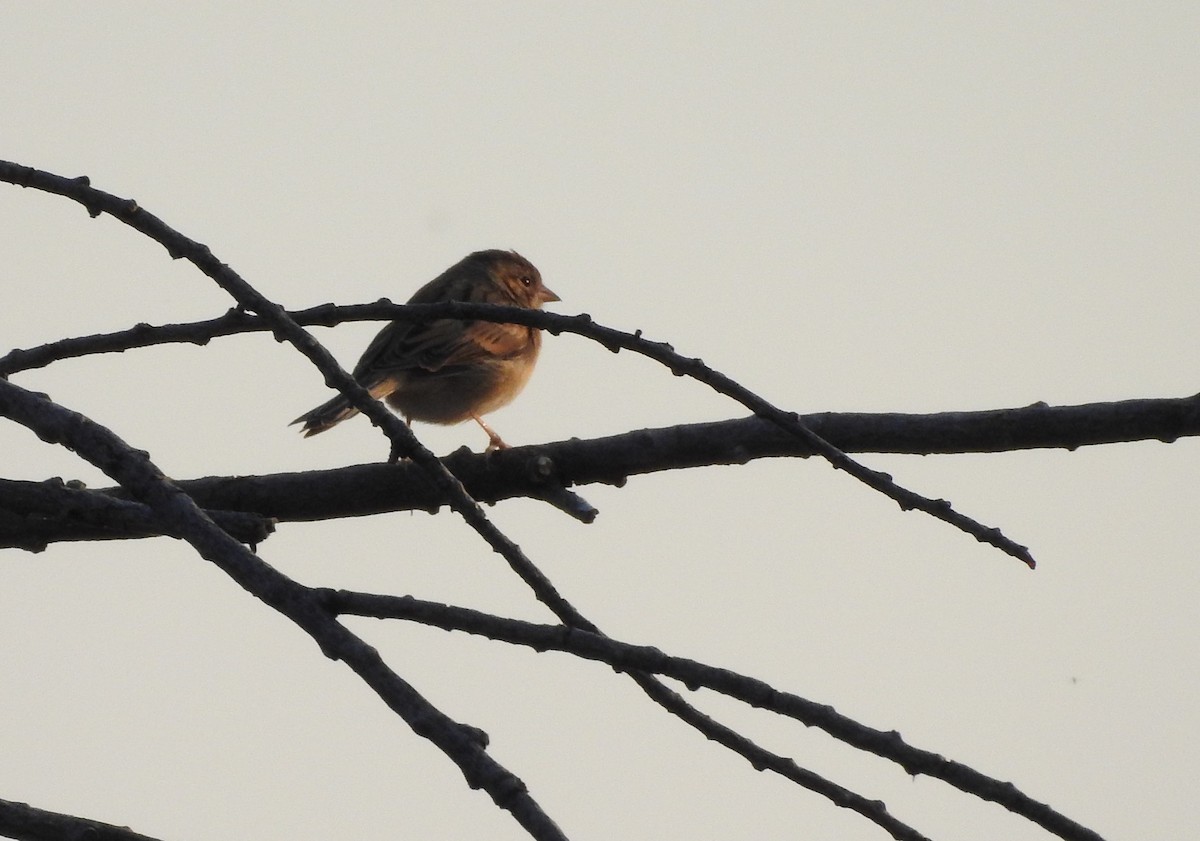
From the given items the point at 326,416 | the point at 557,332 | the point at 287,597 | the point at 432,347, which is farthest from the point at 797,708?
the point at 432,347

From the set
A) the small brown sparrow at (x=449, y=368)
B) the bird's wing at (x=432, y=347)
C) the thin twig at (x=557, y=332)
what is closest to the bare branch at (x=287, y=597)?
the thin twig at (x=557, y=332)

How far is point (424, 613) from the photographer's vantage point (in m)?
2.28

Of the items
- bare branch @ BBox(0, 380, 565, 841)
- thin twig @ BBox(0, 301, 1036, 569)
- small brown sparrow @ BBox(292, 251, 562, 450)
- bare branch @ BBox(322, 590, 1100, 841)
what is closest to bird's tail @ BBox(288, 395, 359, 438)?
small brown sparrow @ BBox(292, 251, 562, 450)

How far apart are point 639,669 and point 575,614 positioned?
13.5 inches

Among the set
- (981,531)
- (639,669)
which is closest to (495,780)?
(639,669)

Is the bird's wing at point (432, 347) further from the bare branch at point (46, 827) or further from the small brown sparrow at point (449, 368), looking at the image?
the bare branch at point (46, 827)

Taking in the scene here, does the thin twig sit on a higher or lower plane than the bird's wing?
lower

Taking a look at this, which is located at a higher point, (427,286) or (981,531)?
(427,286)

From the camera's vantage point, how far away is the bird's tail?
7441 millimetres

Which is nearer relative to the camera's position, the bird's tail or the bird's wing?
the bird's tail

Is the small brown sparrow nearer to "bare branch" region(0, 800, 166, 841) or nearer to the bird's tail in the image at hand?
the bird's tail

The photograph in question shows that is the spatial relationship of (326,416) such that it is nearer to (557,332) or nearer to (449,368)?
(449,368)

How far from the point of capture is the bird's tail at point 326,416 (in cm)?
744

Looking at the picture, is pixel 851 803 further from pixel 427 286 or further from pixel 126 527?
pixel 427 286
